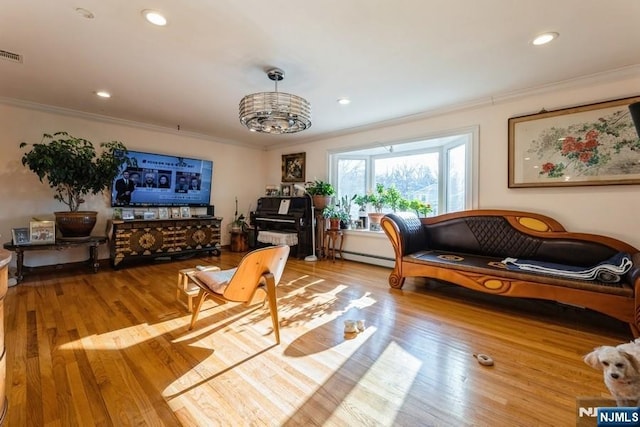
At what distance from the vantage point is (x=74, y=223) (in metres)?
3.80

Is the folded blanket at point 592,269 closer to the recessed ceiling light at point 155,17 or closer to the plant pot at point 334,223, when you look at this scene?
the plant pot at point 334,223

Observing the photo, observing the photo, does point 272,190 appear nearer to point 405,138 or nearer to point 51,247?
point 405,138

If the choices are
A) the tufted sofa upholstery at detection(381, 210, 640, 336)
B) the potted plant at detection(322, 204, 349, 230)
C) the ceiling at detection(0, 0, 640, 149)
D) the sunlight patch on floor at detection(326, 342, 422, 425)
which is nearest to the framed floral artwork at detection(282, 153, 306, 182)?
the potted plant at detection(322, 204, 349, 230)

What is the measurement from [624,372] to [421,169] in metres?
3.78

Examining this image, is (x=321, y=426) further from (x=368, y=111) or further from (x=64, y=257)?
(x=64, y=257)

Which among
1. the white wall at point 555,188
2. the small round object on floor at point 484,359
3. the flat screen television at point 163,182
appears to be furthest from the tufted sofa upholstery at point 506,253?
the flat screen television at point 163,182

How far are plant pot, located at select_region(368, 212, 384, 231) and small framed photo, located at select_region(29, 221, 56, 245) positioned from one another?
456cm

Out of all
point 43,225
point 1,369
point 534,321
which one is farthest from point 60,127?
point 534,321

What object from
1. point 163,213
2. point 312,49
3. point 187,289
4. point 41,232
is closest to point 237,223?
point 163,213

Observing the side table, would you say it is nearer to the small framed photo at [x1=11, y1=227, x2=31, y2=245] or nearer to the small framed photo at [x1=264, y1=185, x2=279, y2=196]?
the small framed photo at [x1=11, y1=227, x2=31, y2=245]

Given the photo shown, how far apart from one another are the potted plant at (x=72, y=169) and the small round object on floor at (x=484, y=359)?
483cm

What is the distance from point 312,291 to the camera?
11.0 feet

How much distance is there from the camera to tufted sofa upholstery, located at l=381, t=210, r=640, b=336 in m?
2.29

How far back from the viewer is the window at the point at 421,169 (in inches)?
150
